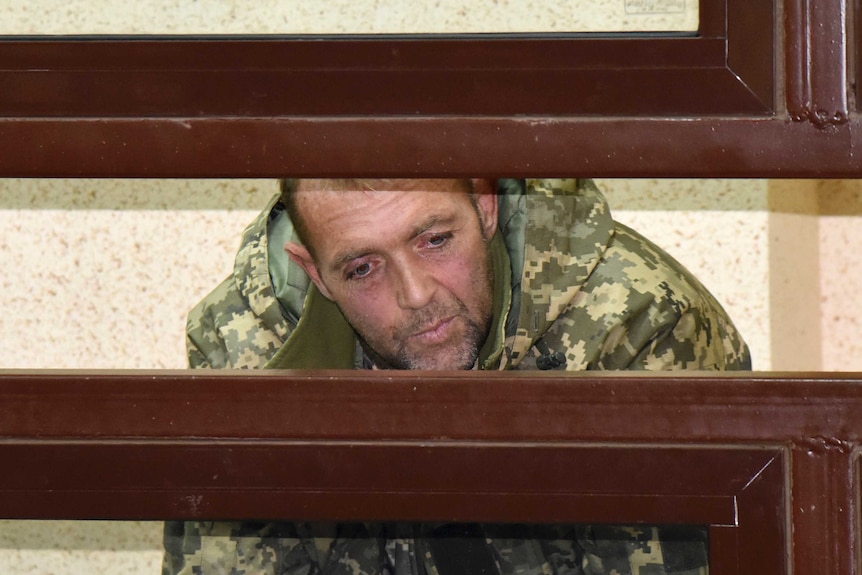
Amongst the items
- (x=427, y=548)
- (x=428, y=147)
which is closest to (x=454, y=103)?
(x=428, y=147)

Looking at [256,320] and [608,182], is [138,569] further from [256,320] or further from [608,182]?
[608,182]

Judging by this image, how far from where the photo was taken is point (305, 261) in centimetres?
128

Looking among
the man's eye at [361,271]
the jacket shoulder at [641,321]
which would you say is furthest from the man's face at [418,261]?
the jacket shoulder at [641,321]

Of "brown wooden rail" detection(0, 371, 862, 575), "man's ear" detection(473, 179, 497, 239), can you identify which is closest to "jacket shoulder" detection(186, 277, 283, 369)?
"man's ear" detection(473, 179, 497, 239)

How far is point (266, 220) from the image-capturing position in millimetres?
1348

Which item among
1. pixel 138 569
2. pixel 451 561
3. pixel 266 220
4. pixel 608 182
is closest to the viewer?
pixel 138 569

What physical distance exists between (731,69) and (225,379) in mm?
234

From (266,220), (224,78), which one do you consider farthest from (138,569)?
(266,220)

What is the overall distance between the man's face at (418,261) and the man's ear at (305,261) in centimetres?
4

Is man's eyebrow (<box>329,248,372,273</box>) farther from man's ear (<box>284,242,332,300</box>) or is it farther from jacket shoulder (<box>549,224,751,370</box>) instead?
jacket shoulder (<box>549,224,751,370</box>)

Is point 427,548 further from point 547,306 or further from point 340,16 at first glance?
point 547,306

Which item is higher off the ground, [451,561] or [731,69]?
[731,69]

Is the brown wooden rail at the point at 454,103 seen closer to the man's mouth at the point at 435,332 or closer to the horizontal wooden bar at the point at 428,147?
the horizontal wooden bar at the point at 428,147

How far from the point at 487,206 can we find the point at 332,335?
0.22 metres
